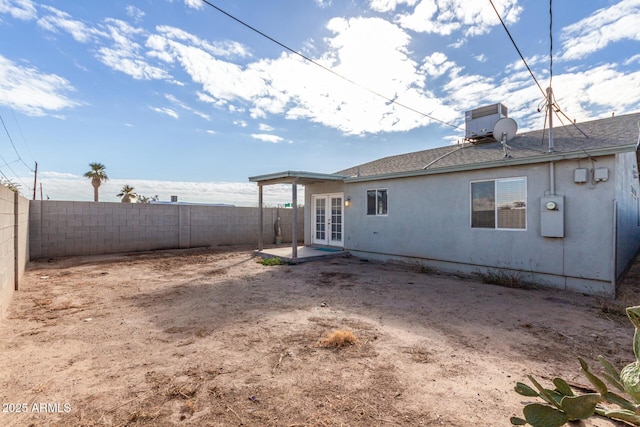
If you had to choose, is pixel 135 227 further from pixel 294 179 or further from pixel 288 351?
pixel 288 351

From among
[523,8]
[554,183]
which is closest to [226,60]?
[523,8]

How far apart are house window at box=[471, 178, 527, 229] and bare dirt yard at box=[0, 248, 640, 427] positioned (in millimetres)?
1591

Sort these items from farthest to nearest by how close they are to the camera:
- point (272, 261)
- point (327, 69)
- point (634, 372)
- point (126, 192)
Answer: point (126, 192), point (272, 261), point (327, 69), point (634, 372)

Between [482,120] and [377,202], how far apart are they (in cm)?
456

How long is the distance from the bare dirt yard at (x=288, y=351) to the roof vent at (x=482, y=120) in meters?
→ 5.72

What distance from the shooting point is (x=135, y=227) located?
11.1 meters

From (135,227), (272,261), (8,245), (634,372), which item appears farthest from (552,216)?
(135,227)

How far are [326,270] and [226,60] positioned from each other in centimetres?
683

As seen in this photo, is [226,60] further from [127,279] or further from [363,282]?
[363,282]

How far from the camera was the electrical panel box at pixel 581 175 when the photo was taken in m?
5.57

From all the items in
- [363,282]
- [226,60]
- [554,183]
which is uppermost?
[226,60]

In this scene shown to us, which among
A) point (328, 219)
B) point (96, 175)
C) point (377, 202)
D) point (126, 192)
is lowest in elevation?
point (328, 219)

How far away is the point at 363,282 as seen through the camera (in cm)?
653

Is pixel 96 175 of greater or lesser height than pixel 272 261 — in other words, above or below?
above
